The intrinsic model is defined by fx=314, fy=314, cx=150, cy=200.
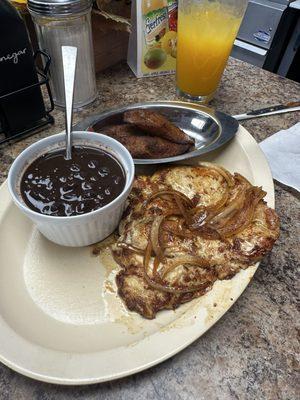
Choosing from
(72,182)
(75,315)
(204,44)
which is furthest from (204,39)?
(75,315)

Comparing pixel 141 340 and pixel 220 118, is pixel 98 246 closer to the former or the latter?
pixel 141 340

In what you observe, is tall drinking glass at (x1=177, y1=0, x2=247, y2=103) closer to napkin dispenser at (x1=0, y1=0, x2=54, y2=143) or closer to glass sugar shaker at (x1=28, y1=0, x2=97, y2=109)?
glass sugar shaker at (x1=28, y1=0, x2=97, y2=109)

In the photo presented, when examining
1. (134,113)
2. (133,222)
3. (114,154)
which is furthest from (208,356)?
(134,113)

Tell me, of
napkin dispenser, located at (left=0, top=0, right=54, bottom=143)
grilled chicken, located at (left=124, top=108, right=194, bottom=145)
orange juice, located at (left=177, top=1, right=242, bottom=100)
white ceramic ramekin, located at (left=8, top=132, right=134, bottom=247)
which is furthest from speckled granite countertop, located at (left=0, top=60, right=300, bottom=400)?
napkin dispenser, located at (left=0, top=0, right=54, bottom=143)

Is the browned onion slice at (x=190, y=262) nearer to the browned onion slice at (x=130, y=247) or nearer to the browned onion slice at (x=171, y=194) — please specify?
the browned onion slice at (x=130, y=247)

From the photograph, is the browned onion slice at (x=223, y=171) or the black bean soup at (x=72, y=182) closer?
the black bean soup at (x=72, y=182)

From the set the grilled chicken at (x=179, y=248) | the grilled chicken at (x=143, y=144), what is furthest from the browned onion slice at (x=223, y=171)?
the grilled chicken at (x=143, y=144)

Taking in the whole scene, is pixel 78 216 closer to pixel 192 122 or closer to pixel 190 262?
pixel 190 262
